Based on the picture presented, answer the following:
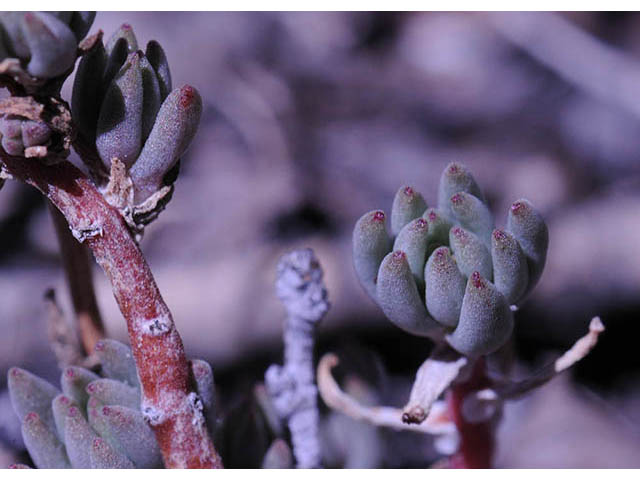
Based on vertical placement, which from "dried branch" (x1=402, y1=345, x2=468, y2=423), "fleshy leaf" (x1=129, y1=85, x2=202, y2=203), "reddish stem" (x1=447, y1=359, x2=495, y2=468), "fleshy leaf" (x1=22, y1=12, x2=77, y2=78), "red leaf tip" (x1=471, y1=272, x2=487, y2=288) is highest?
"fleshy leaf" (x1=22, y1=12, x2=77, y2=78)

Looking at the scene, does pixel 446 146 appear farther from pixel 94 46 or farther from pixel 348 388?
pixel 94 46

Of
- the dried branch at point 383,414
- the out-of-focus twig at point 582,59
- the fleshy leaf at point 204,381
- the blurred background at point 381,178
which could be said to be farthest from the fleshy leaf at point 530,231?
the out-of-focus twig at point 582,59

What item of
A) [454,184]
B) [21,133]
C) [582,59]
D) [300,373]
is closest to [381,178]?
[582,59]

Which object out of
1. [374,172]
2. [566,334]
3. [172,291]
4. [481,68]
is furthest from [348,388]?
[481,68]

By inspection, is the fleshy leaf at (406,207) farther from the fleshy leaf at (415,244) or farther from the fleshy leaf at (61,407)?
the fleshy leaf at (61,407)

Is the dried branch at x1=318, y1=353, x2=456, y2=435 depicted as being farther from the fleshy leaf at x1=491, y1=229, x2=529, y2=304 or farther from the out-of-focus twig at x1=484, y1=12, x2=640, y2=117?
the out-of-focus twig at x1=484, y1=12, x2=640, y2=117

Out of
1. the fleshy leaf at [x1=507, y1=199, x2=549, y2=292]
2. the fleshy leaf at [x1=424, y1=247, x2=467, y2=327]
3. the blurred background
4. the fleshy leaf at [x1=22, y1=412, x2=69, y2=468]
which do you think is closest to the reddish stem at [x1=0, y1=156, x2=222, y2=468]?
the fleshy leaf at [x1=22, y1=412, x2=69, y2=468]
